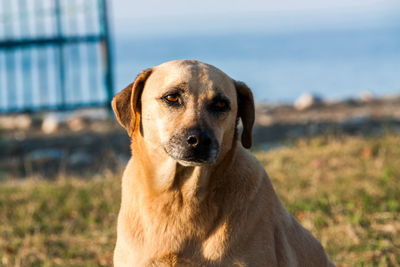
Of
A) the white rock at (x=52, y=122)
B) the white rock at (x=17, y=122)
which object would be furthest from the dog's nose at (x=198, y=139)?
the white rock at (x=17, y=122)

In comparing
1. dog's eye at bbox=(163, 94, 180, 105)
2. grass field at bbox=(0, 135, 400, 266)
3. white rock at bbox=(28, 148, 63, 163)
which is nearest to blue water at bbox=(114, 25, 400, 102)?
white rock at bbox=(28, 148, 63, 163)

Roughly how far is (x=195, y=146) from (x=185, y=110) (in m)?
0.25

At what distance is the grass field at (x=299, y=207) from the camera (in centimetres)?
524

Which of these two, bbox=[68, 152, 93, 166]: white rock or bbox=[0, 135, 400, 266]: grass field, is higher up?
bbox=[0, 135, 400, 266]: grass field

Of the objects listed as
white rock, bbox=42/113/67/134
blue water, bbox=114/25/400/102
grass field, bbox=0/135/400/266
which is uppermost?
grass field, bbox=0/135/400/266

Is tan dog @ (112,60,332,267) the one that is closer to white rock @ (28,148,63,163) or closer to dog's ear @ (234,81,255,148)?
dog's ear @ (234,81,255,148)

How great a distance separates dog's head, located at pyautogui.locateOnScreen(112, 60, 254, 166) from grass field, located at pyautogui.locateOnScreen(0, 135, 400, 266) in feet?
5.52

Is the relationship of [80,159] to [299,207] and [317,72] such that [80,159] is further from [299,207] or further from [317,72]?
[317,72]

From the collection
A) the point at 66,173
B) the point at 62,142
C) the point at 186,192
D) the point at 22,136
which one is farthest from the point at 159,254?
the point at 22,136

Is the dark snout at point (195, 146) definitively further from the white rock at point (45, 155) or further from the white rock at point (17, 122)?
the white rock at point (17, 122)

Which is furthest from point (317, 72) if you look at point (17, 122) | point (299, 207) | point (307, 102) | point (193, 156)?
point (193, 156)

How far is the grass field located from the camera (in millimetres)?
5238

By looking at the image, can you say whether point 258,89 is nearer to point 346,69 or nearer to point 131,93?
point 346,69

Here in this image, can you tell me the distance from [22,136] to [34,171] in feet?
7.04
